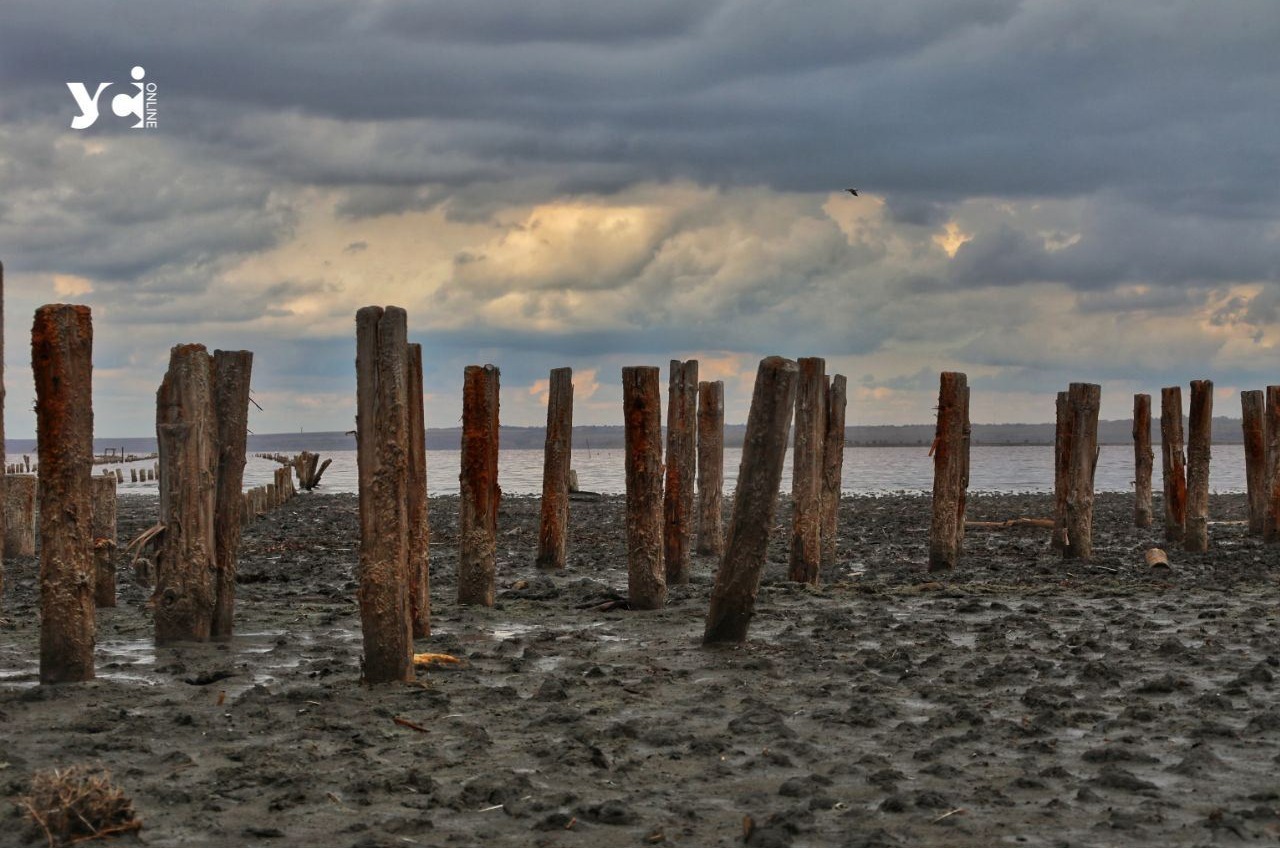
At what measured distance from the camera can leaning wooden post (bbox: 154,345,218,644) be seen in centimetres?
1023

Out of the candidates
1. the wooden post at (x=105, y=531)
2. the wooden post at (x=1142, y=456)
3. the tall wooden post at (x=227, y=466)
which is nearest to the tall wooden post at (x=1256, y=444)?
the wooden post at (x=1142, y=456)

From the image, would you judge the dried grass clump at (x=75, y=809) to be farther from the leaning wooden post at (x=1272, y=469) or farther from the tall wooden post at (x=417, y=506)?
the leaning wooden post at (x=1272, y=469)

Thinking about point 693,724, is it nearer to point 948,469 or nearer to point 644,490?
point 644,490

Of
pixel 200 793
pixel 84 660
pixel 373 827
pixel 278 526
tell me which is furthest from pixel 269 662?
pixel 278 526

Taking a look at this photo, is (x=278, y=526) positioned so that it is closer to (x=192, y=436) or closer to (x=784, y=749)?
(x=192, y=436)

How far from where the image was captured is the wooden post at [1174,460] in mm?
19750

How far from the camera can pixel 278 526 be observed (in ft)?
86.0

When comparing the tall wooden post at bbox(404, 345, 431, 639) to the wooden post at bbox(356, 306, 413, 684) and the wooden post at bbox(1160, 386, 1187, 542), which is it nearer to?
the wooden post at bbox(356, 306, 413, 684)

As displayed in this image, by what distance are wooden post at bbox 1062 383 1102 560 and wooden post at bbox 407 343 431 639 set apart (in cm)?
960

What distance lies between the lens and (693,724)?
309 inches

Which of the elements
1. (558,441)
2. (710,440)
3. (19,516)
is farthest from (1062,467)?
(19,516)

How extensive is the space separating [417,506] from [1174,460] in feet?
44.6

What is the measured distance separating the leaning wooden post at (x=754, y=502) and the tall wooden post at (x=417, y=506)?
233cm

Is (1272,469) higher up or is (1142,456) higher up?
(1142,456)
